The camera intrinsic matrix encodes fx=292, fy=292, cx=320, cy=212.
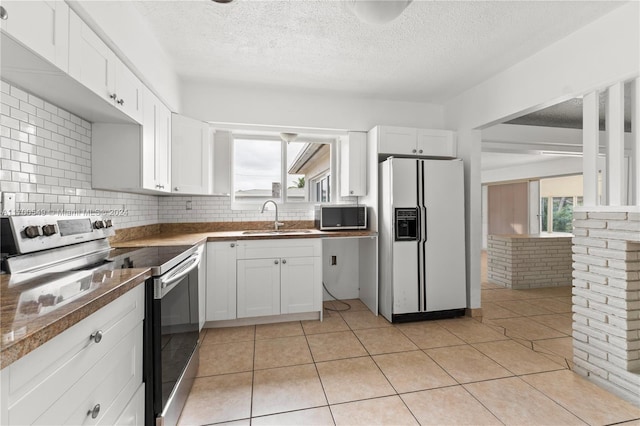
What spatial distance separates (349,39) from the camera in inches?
90.7

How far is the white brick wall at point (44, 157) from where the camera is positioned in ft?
4.66

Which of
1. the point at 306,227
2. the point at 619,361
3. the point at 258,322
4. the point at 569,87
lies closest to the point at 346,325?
the point at 258,322

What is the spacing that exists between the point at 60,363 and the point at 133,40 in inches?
76.5

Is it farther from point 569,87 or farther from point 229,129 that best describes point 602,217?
point 229,129

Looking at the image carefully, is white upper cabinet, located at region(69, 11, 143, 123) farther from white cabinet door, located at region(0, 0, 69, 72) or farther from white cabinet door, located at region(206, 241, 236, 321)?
white cabinet door, located at region(206, 241, 236, 321)

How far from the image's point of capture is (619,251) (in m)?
1.88

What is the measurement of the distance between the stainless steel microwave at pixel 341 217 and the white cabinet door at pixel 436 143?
0.97 meters

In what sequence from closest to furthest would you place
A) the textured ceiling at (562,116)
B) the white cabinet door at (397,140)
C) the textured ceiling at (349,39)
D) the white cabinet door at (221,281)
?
1. the textured ceiling at (349,39)
2. the white cabinet door at (221,281)
3. the white cabinet door at (397,140)
4. the textured ceiling at (562,116)

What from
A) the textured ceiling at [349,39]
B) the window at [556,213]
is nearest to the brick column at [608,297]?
the textured ceiling at [349,39]

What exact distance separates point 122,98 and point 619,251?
3.28 meters

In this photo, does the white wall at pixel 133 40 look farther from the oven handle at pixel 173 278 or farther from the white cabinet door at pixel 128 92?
the oven handle at pixel 173 278

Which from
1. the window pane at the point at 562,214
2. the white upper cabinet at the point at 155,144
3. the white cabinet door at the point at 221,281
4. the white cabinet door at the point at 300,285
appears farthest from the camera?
the window pane at the point at 562,214

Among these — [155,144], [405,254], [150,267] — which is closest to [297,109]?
[155,144]

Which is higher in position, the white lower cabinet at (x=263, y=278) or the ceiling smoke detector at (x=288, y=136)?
the ceiling smoke detector at (x=288, y=136)
